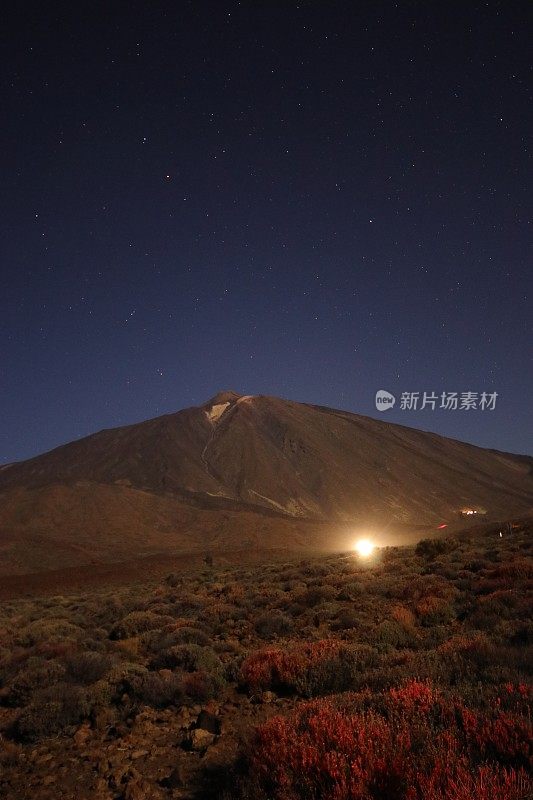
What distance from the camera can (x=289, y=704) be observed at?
639 centimetres

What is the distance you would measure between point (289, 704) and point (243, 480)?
10187 cm

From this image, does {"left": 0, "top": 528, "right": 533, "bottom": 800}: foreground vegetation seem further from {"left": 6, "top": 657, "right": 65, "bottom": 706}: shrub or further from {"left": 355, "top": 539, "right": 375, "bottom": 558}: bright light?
{"left": 355, "top": 539, "right": 375, "bottom": 558}: bright light

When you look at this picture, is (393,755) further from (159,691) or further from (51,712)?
(51,712)

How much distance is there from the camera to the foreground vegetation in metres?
3.70

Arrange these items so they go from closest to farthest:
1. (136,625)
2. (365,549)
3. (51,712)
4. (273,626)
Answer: (51,712) → (273,626) → (136,625) → (365,549)

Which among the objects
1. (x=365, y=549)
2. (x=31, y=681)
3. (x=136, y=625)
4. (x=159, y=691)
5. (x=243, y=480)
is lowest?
(x=365, y=549)

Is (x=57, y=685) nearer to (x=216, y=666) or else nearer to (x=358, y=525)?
(x=216, y=666)

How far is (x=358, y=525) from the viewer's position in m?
86.8

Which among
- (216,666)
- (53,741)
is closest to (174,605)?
(216,666)

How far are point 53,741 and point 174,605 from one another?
986 cm

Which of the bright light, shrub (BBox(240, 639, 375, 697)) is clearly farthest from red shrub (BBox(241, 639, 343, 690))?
the bright light

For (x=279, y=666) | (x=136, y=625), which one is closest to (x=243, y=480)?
Answer: (x=136, y=625)

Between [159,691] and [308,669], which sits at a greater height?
[308,669]

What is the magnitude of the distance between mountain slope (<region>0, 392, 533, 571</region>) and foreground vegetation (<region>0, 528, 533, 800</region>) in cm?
4061
